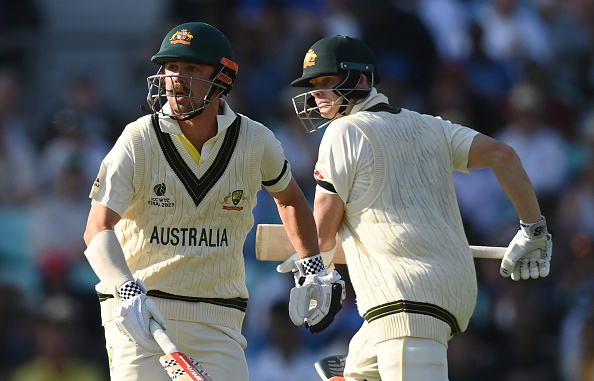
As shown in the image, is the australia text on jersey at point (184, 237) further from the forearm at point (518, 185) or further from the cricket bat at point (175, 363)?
the forearm at point (518, 185)

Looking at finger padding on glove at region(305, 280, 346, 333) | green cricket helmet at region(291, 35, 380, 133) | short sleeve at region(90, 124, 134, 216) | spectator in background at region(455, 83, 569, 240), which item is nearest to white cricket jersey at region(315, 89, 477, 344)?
finger padding on glove at region(305, 280, 346, 333)

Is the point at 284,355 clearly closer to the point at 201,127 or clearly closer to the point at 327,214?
the point at 327,214

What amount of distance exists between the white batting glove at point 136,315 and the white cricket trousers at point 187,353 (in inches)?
10.4

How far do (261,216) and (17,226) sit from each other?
203cm

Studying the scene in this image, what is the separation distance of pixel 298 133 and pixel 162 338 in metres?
5.20

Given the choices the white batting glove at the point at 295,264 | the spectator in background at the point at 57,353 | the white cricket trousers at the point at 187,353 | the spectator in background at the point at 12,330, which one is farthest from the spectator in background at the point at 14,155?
Result: the white cricket trousers at the point at 187,353

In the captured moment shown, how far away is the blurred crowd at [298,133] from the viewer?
325 inches

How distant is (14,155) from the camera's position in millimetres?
9055

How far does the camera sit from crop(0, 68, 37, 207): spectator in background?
8.93m

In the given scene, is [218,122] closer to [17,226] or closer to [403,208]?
[403,208]

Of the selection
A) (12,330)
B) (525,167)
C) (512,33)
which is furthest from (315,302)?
(512,33)

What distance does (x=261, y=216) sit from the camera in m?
8.60

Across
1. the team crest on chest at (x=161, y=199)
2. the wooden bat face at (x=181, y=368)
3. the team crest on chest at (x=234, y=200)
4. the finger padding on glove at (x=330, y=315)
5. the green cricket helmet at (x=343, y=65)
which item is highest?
the green cricket helmet at (x=343, y=65)

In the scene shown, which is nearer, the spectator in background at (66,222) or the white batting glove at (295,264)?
the white batting glove at (295,264)
